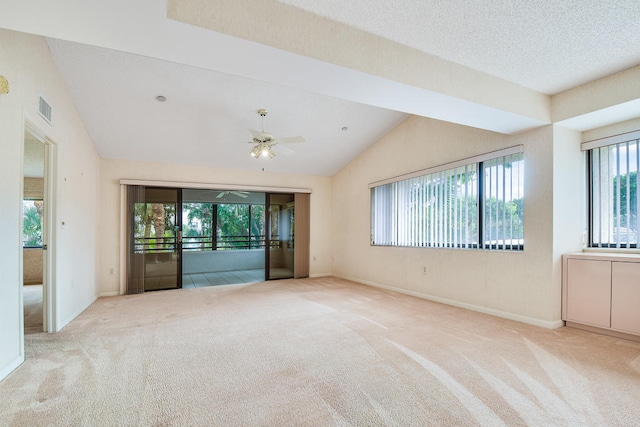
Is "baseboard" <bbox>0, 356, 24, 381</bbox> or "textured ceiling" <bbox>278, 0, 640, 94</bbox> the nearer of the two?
"textured ceiling" <bbox>278, 0, 640, 94</bbox>

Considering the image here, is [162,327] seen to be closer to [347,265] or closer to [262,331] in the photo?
[262,331]

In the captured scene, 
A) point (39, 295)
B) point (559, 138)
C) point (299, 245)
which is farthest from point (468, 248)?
point (39, 295)

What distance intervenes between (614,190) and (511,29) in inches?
96.1

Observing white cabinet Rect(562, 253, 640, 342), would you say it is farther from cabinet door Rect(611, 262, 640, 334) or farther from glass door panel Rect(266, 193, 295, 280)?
glass door panel Rect(266, 193, 295, 280)

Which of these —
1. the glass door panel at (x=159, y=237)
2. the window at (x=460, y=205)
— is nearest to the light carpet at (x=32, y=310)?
the glass door panel at (x=159, y=237)

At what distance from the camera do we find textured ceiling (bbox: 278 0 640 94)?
2.15 metres

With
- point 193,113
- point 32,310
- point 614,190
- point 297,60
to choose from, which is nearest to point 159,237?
point 32,310

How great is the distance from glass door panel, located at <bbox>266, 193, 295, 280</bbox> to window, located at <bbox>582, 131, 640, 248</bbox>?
17.6 ft

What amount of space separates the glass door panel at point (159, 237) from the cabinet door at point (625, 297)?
6.57 meters

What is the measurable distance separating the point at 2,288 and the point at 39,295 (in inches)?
167

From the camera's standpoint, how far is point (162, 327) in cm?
363

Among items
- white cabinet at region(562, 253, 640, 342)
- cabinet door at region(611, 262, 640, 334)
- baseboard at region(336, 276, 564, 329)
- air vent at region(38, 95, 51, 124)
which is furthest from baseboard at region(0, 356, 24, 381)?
cabinet door at region(611, 262, 640, 334)

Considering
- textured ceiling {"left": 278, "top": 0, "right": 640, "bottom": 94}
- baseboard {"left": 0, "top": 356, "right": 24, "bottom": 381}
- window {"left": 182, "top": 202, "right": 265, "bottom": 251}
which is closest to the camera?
textured ceiling {"left": 278, "top": 0, "right": 640, "bottom": 94}

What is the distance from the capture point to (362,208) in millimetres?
6660
